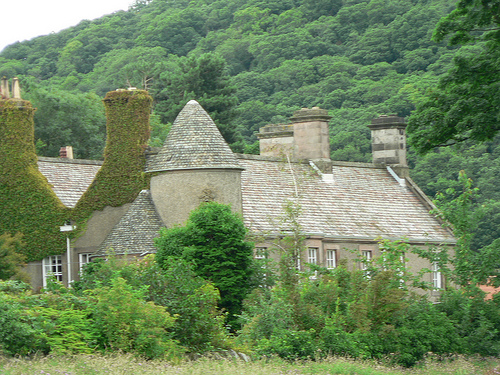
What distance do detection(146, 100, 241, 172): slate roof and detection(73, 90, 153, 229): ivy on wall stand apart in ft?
5.43

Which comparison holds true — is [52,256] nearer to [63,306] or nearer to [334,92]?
[63,306]

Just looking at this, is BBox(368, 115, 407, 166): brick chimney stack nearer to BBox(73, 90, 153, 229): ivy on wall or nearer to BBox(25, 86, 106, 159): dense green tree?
BBox(73, 90, 153, 229): ivy on wall

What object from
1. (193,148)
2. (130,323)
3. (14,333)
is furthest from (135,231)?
(14,333)

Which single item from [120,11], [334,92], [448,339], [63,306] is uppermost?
[120,11]

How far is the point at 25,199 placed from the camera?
3297 centimetres

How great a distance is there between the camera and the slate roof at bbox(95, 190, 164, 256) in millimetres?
30375

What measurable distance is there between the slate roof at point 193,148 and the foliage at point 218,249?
12.2ft

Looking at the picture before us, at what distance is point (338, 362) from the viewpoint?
19.0 m

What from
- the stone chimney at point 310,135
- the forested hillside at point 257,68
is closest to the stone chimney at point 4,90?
Result: the stone chimney at point 310,135

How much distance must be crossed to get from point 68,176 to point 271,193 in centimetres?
788

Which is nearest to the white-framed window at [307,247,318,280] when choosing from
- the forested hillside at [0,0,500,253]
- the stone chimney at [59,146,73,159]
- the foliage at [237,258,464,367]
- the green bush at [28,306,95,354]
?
the foliage at [237,258,464,367]

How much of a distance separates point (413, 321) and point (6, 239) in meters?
14.2

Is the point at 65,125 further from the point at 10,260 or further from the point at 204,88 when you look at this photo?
the point at 10,260

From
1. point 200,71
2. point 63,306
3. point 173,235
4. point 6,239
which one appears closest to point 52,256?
point 6,239
